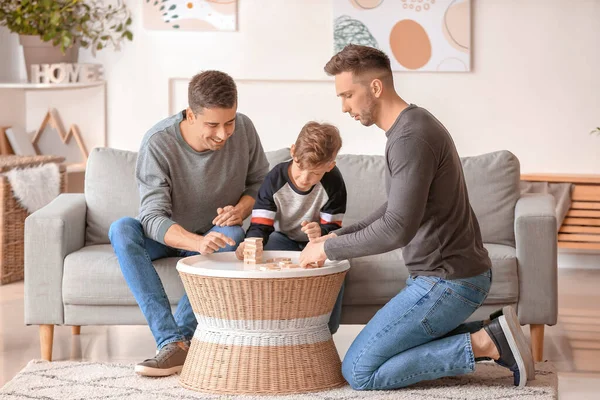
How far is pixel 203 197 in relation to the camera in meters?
3.29

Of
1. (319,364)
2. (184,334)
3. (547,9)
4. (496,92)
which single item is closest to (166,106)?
(496,92)

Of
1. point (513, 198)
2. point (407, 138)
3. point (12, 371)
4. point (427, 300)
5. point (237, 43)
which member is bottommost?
point (12, 371)

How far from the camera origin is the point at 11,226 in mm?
4887

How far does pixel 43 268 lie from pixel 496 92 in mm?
2942

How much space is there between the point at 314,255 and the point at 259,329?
11.1 inches

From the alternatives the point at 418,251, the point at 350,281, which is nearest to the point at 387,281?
the point at 350,281

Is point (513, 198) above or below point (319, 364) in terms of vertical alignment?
above

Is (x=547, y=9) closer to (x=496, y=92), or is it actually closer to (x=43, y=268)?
(x=496, y=92)

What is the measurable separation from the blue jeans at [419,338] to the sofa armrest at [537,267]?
486mm

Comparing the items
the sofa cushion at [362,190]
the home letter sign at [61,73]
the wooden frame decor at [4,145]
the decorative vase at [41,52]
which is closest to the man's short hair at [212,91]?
the sofa cushion at [362,190]

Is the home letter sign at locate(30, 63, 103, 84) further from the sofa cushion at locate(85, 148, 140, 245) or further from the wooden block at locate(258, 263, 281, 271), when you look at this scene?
the wooden block at locate(258, 263, 281, 271)

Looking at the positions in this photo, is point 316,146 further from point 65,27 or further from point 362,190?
point 65,27

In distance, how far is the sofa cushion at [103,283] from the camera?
3.25 metres

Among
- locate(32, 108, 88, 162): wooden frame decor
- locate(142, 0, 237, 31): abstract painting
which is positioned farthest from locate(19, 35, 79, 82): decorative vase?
locate(142, 0, 237, 31): abstract painting
